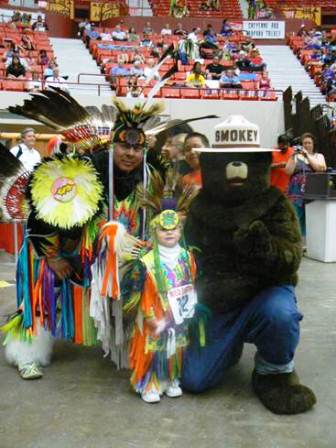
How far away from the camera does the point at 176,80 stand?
1486 cm

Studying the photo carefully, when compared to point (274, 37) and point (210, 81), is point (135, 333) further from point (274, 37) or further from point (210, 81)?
point (274, 37)

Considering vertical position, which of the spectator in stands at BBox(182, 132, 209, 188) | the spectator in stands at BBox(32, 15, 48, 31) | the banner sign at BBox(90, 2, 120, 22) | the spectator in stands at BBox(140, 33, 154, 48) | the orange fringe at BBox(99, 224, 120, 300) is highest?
the banner sign at BBox(90, 2, 120, 22)

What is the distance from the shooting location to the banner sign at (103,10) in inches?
965

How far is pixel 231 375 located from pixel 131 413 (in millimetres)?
708

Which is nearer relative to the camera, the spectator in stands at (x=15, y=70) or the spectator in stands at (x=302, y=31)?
the spectator in stands at (x=15, y=70)

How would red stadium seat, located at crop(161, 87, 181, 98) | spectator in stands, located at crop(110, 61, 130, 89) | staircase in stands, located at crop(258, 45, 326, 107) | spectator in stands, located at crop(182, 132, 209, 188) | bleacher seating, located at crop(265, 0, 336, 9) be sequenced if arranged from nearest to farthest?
1. spectator in stands, located at crop(182, 132, 209, 188)
2. red stadium seat, located at crop(161, 87, 181, 98)
3. spectator in stands, located at crop(110, 61, 130, 89)
4. staircase in stands, located at crop(258, 45, 326, 107)
5. bleacher seating, located at crop(265, 0, 336, 9)

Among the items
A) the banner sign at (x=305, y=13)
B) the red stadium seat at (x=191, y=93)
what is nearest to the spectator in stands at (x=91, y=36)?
the red stadium seat at (x=191, y=93)

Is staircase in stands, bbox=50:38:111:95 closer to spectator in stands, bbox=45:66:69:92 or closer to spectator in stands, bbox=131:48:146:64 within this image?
spectator in stands, bbox=45:66:69:92

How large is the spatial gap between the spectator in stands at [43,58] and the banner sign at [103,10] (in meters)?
9.09

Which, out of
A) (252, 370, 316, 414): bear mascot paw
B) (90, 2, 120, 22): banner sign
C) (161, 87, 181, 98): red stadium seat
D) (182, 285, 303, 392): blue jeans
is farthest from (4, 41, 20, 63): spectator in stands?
(252, 370, 316, 414): bear mascot paw

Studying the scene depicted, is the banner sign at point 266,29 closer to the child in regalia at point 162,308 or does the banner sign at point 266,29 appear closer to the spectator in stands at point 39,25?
the spectator in stands at point 39,25

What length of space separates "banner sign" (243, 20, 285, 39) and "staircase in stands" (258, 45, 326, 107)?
56cm

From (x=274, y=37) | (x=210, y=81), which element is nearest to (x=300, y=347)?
(x=210, y=81)

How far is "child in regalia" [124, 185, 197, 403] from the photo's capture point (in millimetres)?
2752
